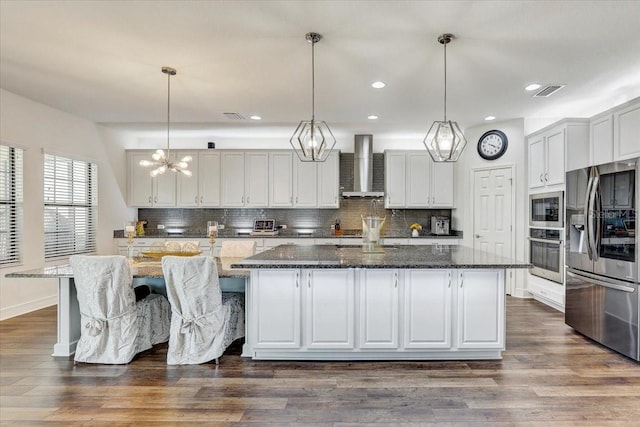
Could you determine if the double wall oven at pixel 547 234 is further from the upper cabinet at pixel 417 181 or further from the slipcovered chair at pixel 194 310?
the slipcovered chair at pixel 194 310

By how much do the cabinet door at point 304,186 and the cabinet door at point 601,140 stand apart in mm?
3831

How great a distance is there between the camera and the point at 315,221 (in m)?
6.54

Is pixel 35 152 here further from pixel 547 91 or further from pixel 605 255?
pixel 605 255

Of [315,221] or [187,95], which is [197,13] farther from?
[315,221]

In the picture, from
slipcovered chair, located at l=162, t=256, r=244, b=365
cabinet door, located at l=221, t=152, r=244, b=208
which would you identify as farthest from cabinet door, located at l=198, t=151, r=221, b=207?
slipcovered chair, located at l=162, t=256, r=244, b=365

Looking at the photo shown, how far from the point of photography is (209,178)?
6.23m

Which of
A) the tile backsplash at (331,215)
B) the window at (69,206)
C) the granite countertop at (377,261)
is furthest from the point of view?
the tile backsplash at (331,215)

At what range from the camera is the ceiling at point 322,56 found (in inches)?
97.1

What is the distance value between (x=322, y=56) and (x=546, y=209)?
347 cm

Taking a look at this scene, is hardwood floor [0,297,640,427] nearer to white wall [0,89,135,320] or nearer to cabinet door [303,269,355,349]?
cabinet door [303,269,355,349]

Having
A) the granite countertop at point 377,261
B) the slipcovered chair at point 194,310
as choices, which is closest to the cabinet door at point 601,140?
the granite countertop at point 377,261

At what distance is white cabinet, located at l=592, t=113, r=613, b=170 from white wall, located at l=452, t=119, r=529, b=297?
1.06 m

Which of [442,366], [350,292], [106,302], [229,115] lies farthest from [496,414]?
[229,115]

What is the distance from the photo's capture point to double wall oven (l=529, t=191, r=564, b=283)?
4.29 metres
